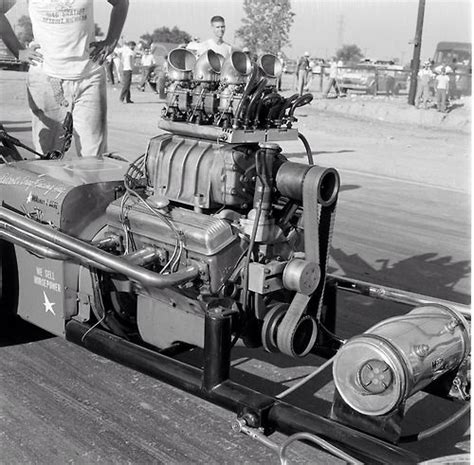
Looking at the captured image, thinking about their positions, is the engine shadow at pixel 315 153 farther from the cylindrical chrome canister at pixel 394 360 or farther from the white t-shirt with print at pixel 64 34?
the cylindrical chrome canister at pixel 394 360

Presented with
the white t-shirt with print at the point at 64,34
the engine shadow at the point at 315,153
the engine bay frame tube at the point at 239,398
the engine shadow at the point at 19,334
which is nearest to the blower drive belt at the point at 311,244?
the engine bay frame tube at the point at 239,398

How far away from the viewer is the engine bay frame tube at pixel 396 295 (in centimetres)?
315

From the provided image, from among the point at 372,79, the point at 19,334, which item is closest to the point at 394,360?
the point at 19,334

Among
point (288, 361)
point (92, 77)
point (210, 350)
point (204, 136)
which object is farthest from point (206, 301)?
point (92, 77)

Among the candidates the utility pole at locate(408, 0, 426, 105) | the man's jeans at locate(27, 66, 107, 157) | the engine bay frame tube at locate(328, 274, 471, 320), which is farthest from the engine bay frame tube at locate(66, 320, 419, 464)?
the utility pole at locate(408, 0, 426, 105)

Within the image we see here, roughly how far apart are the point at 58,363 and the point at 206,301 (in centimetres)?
124

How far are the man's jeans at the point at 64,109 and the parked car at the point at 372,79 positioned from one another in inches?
1101

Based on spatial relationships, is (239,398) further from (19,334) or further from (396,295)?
(19,334)

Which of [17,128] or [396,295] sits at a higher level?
[396,295]

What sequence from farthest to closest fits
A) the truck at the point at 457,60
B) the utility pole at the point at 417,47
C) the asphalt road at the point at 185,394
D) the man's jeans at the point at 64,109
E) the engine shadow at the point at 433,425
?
the truck at the point at 457,60 < the utility pole at the point at 417,47 < the man's jeans at the point at 64,109 < the engine shadow at the point at 433,425 < the asphalt road at the point at 185,394

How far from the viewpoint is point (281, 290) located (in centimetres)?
333

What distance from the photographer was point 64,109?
540 cm

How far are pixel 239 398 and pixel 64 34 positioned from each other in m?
3.47

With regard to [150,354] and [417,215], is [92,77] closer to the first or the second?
[150,354]
